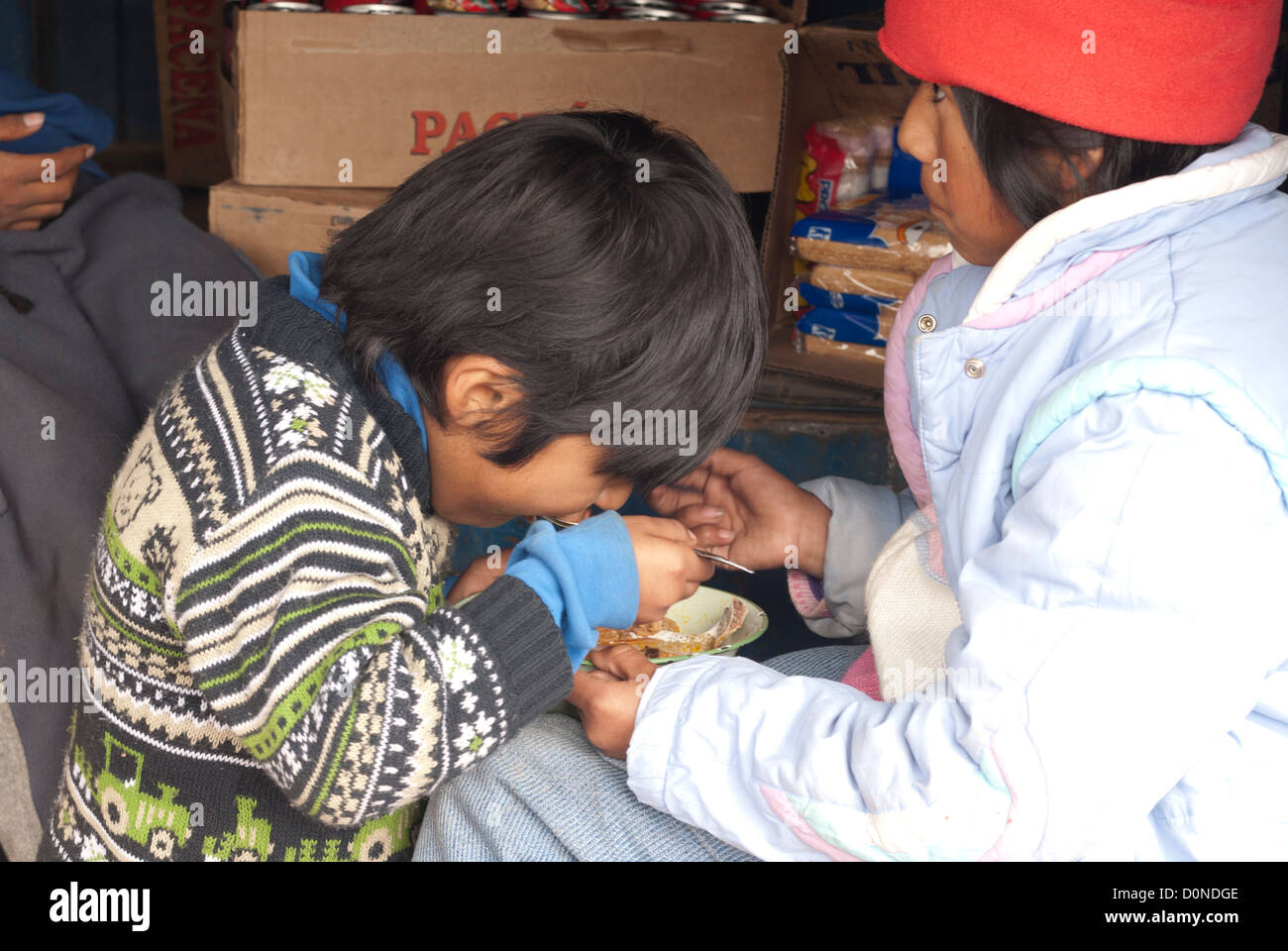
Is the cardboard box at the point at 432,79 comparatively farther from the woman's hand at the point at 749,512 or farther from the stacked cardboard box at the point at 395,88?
the woman's hand at the point at 749,512

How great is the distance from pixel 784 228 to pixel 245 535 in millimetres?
1599

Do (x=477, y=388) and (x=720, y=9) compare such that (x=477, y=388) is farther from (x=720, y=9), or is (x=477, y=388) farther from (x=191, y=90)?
(x=191, y=90)

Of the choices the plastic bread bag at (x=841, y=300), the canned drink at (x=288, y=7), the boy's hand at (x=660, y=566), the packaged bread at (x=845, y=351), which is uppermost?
the canned drink at (x=288, y=7)

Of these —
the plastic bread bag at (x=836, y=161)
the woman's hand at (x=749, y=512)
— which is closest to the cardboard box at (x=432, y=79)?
the plastic bread bag at (x=836, y=161)

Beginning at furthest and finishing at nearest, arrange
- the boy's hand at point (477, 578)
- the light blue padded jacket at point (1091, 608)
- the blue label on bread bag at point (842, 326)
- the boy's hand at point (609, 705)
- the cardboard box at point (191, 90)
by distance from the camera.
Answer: the cardboard box at point (191, 90) → the blue label on bread bag at point (842, 326) → the boy's hand at point (477, 578) → the boy's hand at point (609, 705) → the light blue padded jacket at point (1091, 608)

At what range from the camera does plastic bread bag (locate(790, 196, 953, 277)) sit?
2.07 metres

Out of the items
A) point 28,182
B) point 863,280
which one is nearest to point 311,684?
point 28,182

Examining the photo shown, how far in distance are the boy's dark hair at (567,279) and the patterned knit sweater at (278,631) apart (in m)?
0.08

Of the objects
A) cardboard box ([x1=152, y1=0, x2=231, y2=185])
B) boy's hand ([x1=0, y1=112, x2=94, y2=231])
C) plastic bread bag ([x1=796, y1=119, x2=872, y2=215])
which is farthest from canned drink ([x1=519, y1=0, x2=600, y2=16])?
cardboard box ([x1=152, y1=0, x2=231, y2=185])

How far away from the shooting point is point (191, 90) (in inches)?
121

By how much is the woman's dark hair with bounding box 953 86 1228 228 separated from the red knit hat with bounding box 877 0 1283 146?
27 mm

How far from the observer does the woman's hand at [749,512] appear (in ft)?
5.39

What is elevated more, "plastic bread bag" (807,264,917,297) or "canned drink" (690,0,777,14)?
"canned drink" (690,0,777,14)

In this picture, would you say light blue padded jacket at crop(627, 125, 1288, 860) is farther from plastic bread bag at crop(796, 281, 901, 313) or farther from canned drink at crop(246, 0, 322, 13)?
canned drink at crop(246, 0, 322, 13)
